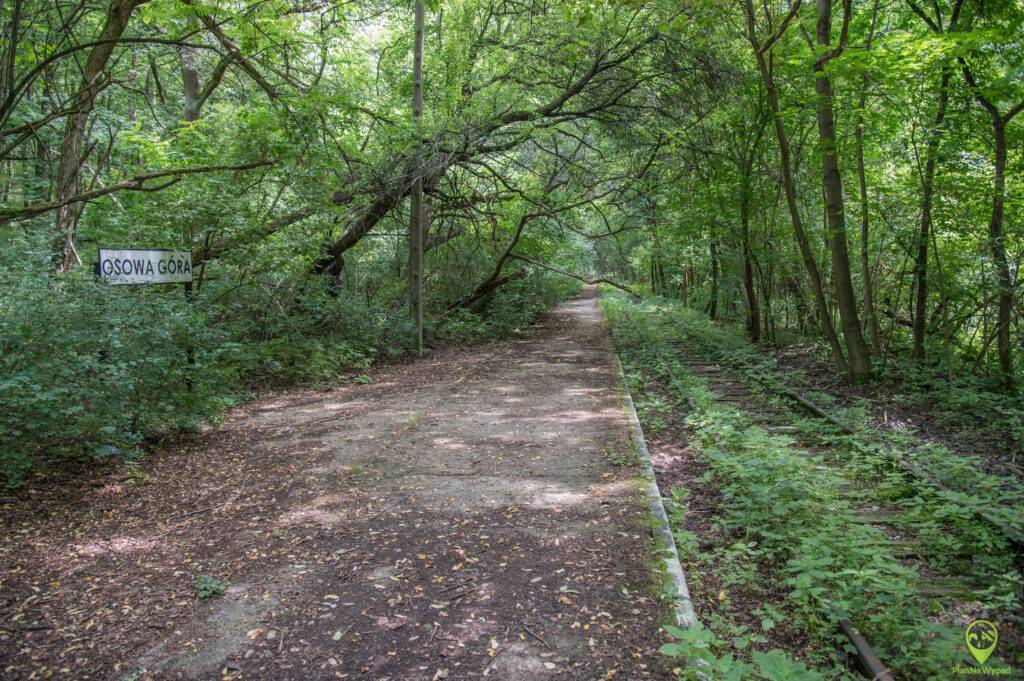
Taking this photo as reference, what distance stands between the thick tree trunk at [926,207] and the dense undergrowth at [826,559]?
4.76 meters

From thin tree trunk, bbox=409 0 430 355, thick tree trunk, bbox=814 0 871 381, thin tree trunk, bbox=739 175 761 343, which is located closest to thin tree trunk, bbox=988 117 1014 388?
thick tree trunk, bbox=814 0 871 381

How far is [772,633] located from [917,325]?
29.8ft

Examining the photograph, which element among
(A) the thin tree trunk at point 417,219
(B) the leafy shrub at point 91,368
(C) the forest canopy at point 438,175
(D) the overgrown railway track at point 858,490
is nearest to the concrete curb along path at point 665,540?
(D) the overgrown railway track at point 858,490

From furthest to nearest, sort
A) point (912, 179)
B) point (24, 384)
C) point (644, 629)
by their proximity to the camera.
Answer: point (912, 179)
point (24, 384)
point (644, 629)

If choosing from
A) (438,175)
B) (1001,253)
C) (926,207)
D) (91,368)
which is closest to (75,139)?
(91,368)

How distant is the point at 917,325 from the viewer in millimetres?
10602

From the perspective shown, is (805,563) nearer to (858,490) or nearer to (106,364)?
(858,490)

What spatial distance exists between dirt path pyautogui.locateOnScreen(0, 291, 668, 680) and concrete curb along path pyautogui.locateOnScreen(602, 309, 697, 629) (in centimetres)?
12

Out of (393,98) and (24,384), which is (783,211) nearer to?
(393,98)

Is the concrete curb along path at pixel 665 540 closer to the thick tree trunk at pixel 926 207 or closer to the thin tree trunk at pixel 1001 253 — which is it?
the thin tree trunk at pixel 1001 253

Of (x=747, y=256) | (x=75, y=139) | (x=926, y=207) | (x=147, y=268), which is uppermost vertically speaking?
(x=75, y=139)

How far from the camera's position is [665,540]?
4.55 metres

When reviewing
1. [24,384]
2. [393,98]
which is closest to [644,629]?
[24,384]

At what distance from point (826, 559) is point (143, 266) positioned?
7330 millimetres
